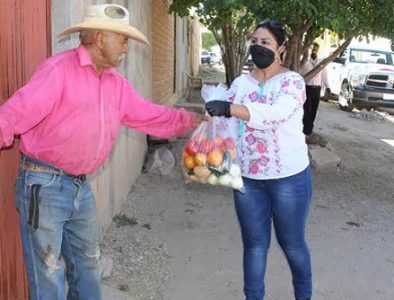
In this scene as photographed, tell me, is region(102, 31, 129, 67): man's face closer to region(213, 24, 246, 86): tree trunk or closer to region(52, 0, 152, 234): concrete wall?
region(52, 0, 152, 234): concrete wall

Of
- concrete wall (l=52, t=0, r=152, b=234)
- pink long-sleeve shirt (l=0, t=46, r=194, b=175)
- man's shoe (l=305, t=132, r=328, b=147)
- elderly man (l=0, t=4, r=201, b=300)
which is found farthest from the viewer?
man's shoe (l=305, t=132, r=328, b=147)

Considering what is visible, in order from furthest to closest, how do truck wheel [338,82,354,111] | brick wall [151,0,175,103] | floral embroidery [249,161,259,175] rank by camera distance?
truck wheel [338,82,354,111]
brick wall [151,0,175,103]
floral embroidery [249,161,259,175]

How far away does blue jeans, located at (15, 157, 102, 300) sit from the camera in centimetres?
251

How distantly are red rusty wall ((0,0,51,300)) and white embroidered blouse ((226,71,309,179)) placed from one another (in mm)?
1170

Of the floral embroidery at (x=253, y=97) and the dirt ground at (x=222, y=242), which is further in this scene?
the dirt ground at (x=222, y=242)

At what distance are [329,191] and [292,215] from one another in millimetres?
4079

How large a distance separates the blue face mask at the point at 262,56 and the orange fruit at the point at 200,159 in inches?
25.2

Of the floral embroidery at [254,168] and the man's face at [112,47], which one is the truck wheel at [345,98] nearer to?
the floral embroidery at [254,168]

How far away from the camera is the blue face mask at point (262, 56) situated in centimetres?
308

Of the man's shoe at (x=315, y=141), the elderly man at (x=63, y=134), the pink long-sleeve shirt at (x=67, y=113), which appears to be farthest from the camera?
the man's shoe at (x=315, y=141)

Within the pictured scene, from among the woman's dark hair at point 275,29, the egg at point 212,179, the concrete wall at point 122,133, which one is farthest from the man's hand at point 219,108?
the concrete wall at point 122,133

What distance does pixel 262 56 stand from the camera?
10.1 feet

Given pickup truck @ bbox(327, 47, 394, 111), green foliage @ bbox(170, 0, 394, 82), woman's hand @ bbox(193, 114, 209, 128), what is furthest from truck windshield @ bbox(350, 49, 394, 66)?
woman's hand @ bbox(193, 114, 209, 128)

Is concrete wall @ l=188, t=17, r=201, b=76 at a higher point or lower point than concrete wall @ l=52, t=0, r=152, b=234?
higher
